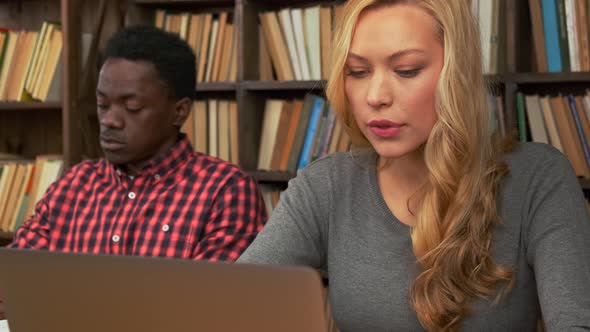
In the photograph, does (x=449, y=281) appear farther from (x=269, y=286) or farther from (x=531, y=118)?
(x=531, y=118)

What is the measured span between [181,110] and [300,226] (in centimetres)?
72

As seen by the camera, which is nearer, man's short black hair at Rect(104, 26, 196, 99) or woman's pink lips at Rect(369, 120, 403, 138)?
woman's pink lips at Rect(369, 120, 403, 138)

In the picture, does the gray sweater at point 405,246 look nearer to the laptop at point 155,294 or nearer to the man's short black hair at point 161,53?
the laptop at point 155,294

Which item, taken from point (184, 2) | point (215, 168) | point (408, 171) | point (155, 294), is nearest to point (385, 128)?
point (408, 171)

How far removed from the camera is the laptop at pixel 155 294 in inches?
28.4

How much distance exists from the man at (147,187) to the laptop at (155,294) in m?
0.98

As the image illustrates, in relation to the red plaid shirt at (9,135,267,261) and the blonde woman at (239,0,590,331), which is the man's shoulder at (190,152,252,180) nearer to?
the red plaid shirt at (9,135,267,261)

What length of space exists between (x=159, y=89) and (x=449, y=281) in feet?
3.19

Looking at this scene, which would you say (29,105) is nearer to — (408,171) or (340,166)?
(340,166)

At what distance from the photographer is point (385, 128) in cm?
127

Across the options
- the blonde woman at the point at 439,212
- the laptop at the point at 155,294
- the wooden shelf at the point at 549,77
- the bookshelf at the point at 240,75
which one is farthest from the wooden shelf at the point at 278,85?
the laptop at the point at 155,294

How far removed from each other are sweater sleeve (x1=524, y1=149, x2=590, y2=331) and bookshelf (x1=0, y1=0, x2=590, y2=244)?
1202 mm

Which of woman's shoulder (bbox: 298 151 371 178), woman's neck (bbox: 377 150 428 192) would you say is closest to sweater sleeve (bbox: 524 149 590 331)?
→ woman's neck (bbox: 377 150 428 192)

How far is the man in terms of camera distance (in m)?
1.87
